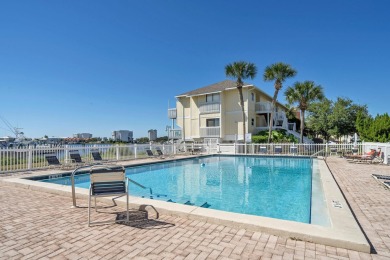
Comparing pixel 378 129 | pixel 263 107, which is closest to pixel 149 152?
pixel 263 107

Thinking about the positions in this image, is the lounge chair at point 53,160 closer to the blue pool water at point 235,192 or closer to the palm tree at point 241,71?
the blue pool water at point 235,192

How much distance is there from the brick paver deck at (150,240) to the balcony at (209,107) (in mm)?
24482

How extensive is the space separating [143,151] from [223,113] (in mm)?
14620

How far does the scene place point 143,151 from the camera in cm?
1714

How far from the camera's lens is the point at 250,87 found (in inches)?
1066

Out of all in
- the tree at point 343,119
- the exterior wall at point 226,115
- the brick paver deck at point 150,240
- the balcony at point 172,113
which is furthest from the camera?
the balcony at point 172,113

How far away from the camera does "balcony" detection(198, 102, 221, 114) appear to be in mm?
28703

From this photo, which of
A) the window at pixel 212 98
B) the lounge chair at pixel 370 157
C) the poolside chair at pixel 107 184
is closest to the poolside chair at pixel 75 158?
the poolside chair at pixel 107 184

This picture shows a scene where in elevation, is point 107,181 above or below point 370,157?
above

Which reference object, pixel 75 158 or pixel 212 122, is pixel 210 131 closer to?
pixel 212 122

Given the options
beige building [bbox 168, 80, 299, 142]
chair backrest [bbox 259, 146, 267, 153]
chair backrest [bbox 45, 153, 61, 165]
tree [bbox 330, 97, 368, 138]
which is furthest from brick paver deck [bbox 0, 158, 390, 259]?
tree [bbox 330, 97, 368, 138]

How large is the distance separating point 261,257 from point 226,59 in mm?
24418

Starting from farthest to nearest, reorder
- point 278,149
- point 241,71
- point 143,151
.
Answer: point 241,71
point 278,149
point 143,151

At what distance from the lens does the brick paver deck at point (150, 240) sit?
2.80 m
